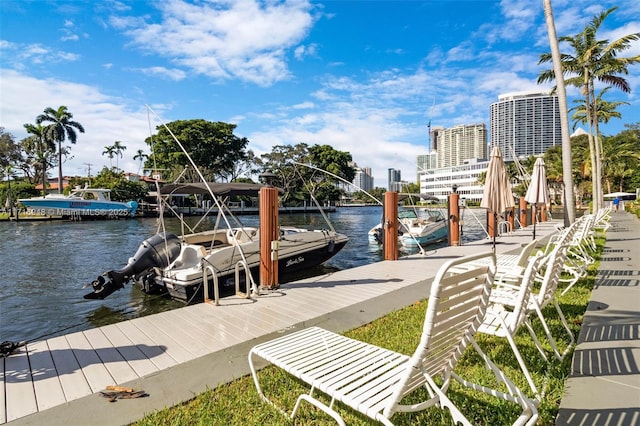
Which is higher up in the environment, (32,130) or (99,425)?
(32,130)

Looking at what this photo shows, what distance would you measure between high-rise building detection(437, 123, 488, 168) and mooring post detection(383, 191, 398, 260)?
6626cm

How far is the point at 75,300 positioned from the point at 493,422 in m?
10.1

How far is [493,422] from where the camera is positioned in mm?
2525

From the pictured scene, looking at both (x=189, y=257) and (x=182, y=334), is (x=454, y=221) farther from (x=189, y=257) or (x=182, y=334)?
(x=182, y=334)

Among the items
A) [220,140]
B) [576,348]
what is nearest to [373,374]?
[576,348]

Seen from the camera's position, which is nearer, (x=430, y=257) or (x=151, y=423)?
(x=151, y=423)

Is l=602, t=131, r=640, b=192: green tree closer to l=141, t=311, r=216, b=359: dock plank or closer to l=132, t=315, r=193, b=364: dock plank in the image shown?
l=141, t=311, r=216, b=359: dock plank

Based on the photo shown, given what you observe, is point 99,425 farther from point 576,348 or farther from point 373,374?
point 576,348

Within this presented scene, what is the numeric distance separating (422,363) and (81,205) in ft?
159

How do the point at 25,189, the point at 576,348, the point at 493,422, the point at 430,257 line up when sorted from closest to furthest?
the point at 493,422, the point at 576,348, the point at 430,257, the point at 25,189

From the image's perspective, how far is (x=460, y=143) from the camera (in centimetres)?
8044

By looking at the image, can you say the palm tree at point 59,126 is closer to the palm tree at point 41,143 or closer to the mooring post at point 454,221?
the palm tree at point 41,143

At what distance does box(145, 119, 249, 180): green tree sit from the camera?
5181 cm

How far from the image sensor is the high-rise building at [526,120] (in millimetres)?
33219
